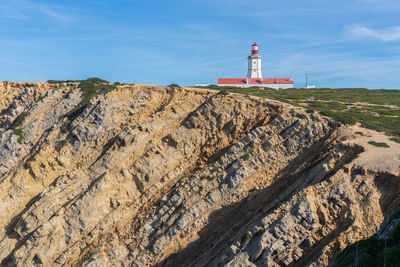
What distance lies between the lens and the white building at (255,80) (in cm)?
7297

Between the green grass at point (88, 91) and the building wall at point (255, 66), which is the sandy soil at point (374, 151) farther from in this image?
the building wall at point (255, 66)

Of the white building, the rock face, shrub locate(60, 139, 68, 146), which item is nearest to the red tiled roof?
the white building

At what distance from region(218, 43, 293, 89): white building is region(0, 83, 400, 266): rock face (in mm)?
40231

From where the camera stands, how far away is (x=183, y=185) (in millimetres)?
29344

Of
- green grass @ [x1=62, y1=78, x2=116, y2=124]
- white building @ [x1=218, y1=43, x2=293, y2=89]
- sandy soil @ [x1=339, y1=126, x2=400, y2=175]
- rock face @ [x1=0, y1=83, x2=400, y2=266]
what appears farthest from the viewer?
white building @ [x1=218, y1=43, x2=293, y2=89]

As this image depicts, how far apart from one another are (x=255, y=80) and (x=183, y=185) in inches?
2028

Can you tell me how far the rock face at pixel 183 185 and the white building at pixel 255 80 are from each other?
4023 cm

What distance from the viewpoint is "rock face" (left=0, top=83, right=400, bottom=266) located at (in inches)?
850

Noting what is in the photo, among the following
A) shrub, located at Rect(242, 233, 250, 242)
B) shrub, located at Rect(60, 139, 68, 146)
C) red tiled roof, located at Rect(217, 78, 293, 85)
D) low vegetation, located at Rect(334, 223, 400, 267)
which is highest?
red tiled roof, located at Rect(217, 78, 293, 85)

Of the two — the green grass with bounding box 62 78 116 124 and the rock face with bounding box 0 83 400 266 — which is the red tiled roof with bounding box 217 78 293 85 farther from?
the rock face with bounding box 0 83 400 266

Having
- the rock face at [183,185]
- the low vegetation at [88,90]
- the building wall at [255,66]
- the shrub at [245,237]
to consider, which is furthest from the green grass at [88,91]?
the building wall at [255,66]

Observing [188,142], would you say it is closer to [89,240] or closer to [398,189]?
[89,240]

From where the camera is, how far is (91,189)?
1194 inches

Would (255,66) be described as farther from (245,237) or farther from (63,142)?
(245,237)
